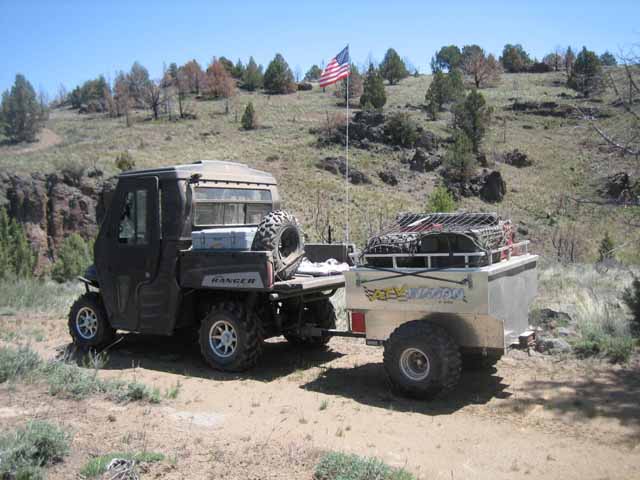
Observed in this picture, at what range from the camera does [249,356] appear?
7605 millimetres

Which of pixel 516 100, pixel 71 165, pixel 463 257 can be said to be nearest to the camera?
pixel 463 257

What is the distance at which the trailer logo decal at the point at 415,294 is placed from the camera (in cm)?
625

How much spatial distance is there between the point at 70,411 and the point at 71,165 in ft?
70.7

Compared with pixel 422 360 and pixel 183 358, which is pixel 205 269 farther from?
pixel 422 360

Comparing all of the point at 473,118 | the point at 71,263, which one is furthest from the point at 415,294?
the point at 473,118

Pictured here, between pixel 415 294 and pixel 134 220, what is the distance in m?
4.08

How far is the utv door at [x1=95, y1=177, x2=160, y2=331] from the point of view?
8.15 m

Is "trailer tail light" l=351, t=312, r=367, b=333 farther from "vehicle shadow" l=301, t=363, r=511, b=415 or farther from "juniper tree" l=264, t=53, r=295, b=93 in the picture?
"juniper tree" l=264, t=53, r=295, b=93

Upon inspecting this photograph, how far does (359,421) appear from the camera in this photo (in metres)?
5.93

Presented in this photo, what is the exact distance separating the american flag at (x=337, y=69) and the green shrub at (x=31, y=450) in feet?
38.9

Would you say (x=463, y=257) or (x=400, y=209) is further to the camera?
(x=400, y=209)

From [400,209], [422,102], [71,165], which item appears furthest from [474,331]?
[422,102]

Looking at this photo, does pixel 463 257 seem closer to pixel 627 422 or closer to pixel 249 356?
pixel 627 422

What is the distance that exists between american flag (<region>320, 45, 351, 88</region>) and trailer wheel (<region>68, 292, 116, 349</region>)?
331 inches
